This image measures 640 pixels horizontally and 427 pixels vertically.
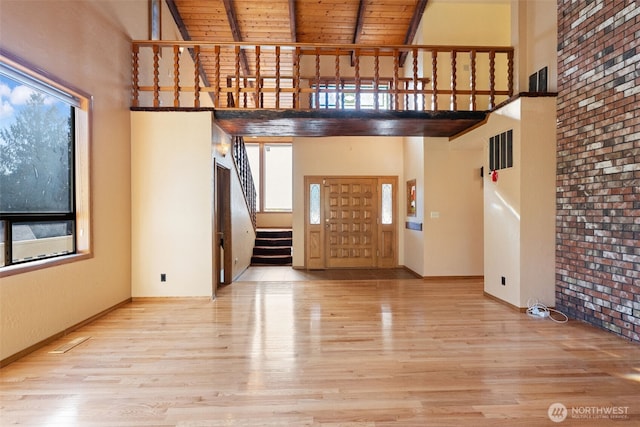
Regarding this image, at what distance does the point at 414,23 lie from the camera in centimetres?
646

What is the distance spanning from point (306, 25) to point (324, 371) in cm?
666

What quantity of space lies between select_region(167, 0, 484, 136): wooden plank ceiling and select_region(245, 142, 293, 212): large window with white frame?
9.93 ft

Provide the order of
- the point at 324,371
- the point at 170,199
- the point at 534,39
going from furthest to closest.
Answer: the point at 170,199
the point at 534,39
the point at 324,371

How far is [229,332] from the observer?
3420mm

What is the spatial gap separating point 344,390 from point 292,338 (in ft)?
3.40

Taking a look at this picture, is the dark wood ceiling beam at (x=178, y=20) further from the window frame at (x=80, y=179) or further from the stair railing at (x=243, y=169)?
the window frame at (x=80, y=179)

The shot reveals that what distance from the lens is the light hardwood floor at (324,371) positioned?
2043 millimetres

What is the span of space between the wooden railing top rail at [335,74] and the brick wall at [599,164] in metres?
1.03

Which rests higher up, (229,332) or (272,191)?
(272,191)

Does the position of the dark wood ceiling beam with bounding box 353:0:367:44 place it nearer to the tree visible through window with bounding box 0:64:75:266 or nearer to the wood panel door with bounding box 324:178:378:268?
the wood panel door with bounding box 324:178:378:268

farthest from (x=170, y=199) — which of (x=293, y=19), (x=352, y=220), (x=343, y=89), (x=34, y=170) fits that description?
(x=293, y=19)

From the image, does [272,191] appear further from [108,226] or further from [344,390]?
[344,390]

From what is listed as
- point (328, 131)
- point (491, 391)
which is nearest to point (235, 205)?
point (328, 131)

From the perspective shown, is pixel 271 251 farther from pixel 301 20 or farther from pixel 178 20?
pixel 178 20
